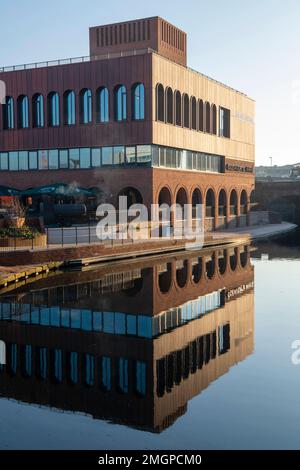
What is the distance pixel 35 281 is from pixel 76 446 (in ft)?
63.3

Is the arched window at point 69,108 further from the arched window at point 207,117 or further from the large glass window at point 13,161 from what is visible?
the arched window at point 207,117

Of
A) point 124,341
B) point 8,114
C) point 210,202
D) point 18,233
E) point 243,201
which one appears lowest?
point 124,341

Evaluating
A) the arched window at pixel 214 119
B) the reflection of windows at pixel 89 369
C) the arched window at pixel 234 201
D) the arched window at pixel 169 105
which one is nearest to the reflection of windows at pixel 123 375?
the reflection of windows at pixel 89 369

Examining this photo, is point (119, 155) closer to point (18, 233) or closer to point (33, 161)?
point (33, 161)

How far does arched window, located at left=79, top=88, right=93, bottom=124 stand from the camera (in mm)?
53594

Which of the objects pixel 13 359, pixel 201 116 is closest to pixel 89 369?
pixel 13 359

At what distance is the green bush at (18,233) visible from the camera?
34.9m

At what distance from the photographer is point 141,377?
48.9ft

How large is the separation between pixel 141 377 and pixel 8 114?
47.5 m

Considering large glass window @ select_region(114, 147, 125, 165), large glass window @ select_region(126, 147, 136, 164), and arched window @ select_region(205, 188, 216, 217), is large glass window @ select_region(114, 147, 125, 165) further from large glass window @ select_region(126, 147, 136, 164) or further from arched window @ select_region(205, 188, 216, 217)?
arched window @ select_region(205, 188, 216, 217)

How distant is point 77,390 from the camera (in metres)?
13.9

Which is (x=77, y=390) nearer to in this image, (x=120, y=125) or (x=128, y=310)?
(x=128, y=310)

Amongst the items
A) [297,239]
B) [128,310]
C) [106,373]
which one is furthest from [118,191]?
[106,373]
